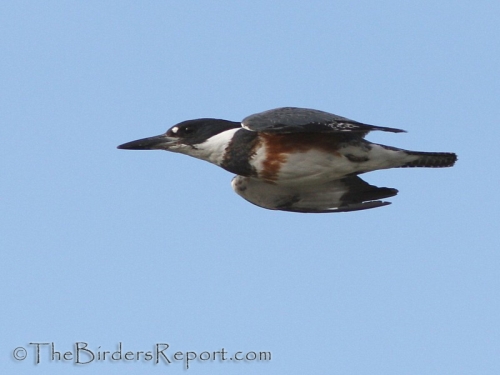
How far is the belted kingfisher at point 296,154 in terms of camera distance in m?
11.4

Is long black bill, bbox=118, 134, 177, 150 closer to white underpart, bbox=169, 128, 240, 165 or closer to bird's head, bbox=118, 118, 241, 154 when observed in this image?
bird's head, bbox=118, 118, 241, 154

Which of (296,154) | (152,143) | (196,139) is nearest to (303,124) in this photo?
(296,154)

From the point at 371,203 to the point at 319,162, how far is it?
1.07 metres

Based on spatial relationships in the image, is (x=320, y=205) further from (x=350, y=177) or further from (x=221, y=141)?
(x=221, y=141)

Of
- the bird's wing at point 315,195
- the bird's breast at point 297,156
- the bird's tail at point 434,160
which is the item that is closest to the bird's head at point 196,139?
the bird's breast at point 297,156

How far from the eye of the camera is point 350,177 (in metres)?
12.5

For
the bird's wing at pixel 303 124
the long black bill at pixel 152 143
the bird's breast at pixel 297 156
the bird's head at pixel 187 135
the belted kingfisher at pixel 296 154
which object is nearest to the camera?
the bird's wing at pixel 303 124

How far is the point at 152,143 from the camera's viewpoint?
40.9ft

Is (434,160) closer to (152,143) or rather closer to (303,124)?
(303,124)

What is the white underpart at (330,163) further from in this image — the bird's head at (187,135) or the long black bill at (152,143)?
the long black bill at (152,143)

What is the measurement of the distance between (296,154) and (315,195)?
1.16 meters

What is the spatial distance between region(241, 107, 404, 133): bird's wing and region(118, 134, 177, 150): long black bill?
4.01ft

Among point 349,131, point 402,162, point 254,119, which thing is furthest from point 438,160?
point 254,119

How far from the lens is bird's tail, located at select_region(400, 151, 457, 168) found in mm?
11961
